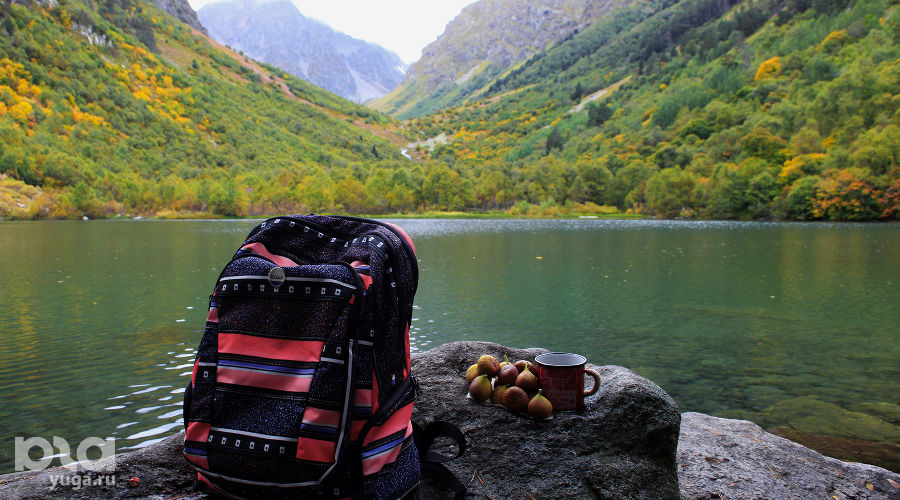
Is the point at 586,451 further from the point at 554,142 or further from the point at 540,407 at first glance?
the point at 554,142

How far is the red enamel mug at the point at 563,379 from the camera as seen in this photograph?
2779mm

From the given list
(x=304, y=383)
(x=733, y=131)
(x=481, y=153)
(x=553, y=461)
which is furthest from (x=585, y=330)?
(x=481, y=153)

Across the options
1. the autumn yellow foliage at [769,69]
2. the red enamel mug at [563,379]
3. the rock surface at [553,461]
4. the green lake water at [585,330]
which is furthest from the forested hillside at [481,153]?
the red enamel mug at [563,379]

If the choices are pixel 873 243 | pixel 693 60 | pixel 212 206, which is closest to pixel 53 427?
pixel 873 243

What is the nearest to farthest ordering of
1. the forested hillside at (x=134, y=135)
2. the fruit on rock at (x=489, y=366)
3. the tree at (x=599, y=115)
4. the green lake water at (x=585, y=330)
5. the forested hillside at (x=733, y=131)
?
the fruit on rock at (x=489, y=366), the green lake water at (x=585, y=330), the forested hillside at (x=733, y=131), the forested hillside at (x=134, y=135), the tree at (x=599, y=115)

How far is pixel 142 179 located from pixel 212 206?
16.1 m

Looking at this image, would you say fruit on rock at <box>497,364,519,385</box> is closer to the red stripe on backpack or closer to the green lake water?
the red stripe on backpack

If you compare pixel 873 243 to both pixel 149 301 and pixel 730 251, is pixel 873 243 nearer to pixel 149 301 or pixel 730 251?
pixel 730 251

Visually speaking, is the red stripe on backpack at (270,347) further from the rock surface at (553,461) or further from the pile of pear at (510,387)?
the pile of pear at (510,387)

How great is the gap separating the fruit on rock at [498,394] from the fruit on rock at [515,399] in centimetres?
5

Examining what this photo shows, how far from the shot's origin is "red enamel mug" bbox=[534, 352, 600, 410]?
2779 millimetres

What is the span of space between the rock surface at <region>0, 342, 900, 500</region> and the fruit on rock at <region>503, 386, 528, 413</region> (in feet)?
0.20

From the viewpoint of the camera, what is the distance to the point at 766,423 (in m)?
6.43

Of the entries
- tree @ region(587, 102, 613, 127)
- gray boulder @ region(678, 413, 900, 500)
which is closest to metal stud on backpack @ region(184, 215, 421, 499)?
gray boulder @ region(678, 413, 900, 500)
